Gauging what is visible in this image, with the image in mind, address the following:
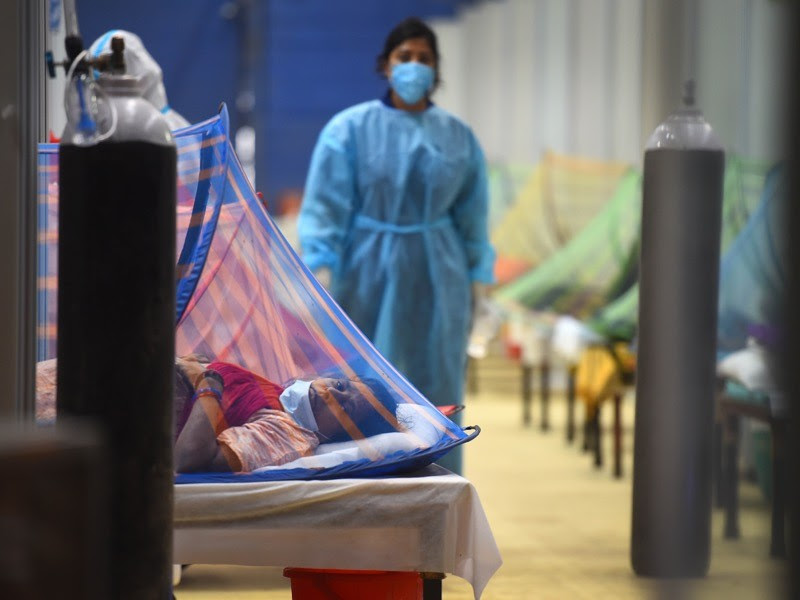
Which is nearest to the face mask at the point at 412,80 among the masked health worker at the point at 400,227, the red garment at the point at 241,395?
the masked health worker at the point at 400,227

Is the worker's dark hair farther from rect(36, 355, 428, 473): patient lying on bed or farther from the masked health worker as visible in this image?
rect(36, 355, 428, 473): patient lying on bed

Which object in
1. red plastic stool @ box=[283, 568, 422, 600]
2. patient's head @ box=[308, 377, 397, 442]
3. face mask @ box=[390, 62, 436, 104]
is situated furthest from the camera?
face mask @ box=[390, 62, 436, 104]

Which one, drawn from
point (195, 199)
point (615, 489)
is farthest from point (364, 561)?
point (615, 489)

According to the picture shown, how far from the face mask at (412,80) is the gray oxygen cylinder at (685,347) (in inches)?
105

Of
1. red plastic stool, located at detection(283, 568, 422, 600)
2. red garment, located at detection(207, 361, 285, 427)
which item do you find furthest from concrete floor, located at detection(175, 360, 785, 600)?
red garment, located at detection(207, 361, 285, 427)

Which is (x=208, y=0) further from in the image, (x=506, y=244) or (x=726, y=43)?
(x=726, y=43)

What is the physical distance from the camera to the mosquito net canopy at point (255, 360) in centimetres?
255

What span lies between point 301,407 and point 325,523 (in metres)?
0.31

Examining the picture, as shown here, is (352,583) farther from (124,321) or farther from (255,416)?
(124,321)

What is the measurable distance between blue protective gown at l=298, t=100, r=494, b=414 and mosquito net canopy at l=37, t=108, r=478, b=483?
124 cm

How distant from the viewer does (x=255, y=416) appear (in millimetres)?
2605

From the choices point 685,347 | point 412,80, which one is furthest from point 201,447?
point 412,80

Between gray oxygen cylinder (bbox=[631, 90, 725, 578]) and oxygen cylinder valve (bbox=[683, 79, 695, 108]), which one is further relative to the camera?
gray oxygen cylinder (bbox=[631, 90, 725, 578])

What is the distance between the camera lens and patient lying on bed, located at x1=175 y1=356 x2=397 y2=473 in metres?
→ 2.54
